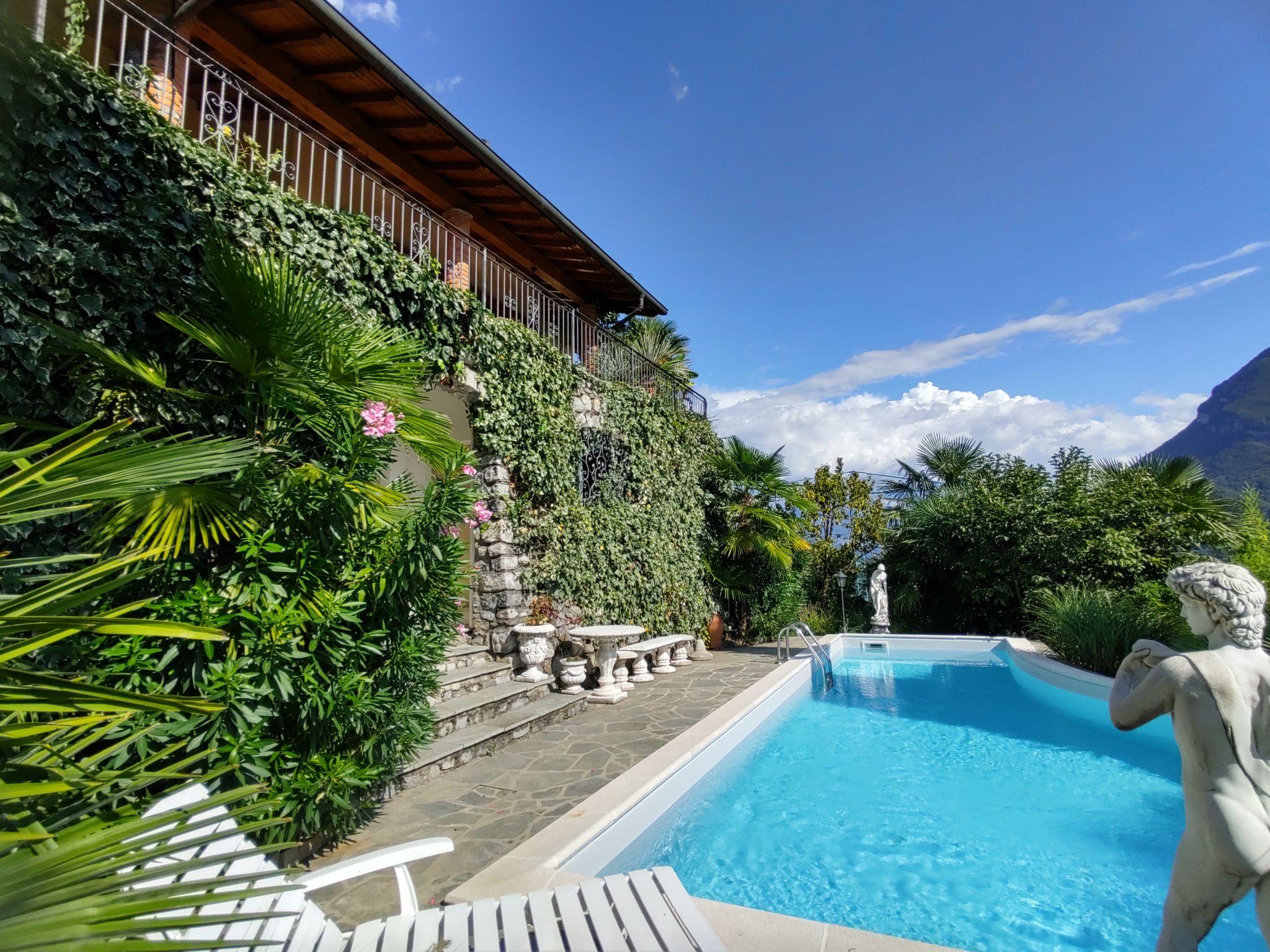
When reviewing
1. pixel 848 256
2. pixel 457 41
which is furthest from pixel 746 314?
pixel 457 41

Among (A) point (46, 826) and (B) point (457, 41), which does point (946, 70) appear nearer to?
(B) point (457, 41)

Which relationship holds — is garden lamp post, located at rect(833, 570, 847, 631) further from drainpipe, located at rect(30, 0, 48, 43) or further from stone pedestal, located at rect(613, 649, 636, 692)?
drainpipe, located at rect(30, 0, 48, 43)

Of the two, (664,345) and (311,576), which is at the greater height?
(664,345)

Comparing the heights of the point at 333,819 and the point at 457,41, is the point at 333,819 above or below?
below

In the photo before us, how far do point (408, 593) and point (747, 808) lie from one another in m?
3.15

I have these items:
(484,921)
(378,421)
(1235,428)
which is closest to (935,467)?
(378,421)

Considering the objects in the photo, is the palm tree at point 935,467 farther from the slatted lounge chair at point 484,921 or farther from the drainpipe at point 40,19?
the drainpipe at point 40,19

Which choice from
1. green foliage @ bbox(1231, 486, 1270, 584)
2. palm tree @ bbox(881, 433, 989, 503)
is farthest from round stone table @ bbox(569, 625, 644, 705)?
palm tree @ bbox(881, 433, 989, 503)

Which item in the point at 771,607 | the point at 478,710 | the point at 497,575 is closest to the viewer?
the point at 478,710

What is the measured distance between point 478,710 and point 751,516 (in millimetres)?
7718

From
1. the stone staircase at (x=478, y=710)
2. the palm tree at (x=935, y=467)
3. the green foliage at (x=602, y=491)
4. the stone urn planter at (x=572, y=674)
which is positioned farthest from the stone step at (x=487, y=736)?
the palm tree at (x=935, y=467)

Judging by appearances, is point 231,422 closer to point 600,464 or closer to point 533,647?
point 533,647

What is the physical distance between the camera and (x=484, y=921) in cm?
197

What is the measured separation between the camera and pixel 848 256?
46.0 feet
